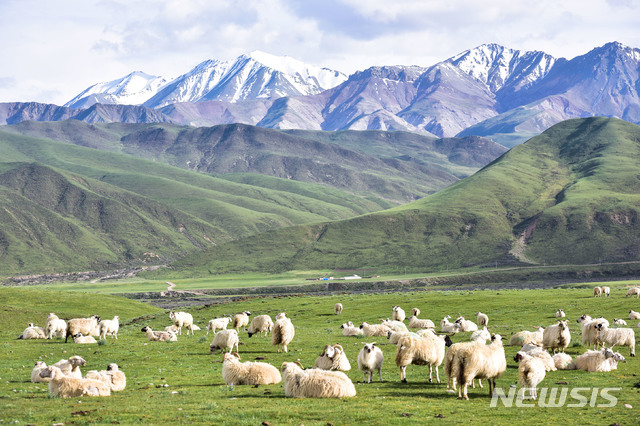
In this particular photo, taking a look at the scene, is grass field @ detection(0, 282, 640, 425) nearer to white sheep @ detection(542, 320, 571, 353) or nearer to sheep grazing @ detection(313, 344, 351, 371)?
sheep grazing @ detection(313, 344, 351, 371)

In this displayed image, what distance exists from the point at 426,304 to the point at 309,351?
41.3m

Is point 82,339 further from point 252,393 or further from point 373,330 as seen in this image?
point 252,393

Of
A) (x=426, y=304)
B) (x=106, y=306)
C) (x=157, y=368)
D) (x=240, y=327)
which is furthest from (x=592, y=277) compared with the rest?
(x=157, y=368)

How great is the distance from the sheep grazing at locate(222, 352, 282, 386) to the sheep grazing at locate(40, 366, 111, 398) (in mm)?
4938

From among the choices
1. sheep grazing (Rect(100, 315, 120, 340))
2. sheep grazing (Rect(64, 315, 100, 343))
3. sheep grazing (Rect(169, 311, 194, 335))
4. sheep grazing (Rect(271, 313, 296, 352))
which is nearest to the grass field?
sheep grazing (Rect(271, 313, 296, 352))

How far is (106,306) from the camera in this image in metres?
95.2

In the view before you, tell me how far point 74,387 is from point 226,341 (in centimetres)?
1348

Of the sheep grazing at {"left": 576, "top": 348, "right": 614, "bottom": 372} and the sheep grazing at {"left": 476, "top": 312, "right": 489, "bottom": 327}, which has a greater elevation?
the sheep grazing at {"left": 576, "top": 348, "right": 614, "bottom": 372}

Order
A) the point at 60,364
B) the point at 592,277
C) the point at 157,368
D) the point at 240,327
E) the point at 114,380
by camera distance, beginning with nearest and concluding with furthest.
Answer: the point at 114,380, the point at 60,364, the point at 157,368, the point at 240,327, the point at 592,277

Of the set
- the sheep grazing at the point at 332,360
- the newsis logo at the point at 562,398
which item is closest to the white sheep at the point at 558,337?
the newsis logo at the point at 562,398

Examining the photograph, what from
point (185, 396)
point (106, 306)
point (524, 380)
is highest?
point (524, 380)

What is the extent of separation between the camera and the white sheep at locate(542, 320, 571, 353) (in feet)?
111

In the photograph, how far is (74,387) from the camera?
961 inches

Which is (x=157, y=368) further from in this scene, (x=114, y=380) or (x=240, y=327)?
(x=240, y=327)
